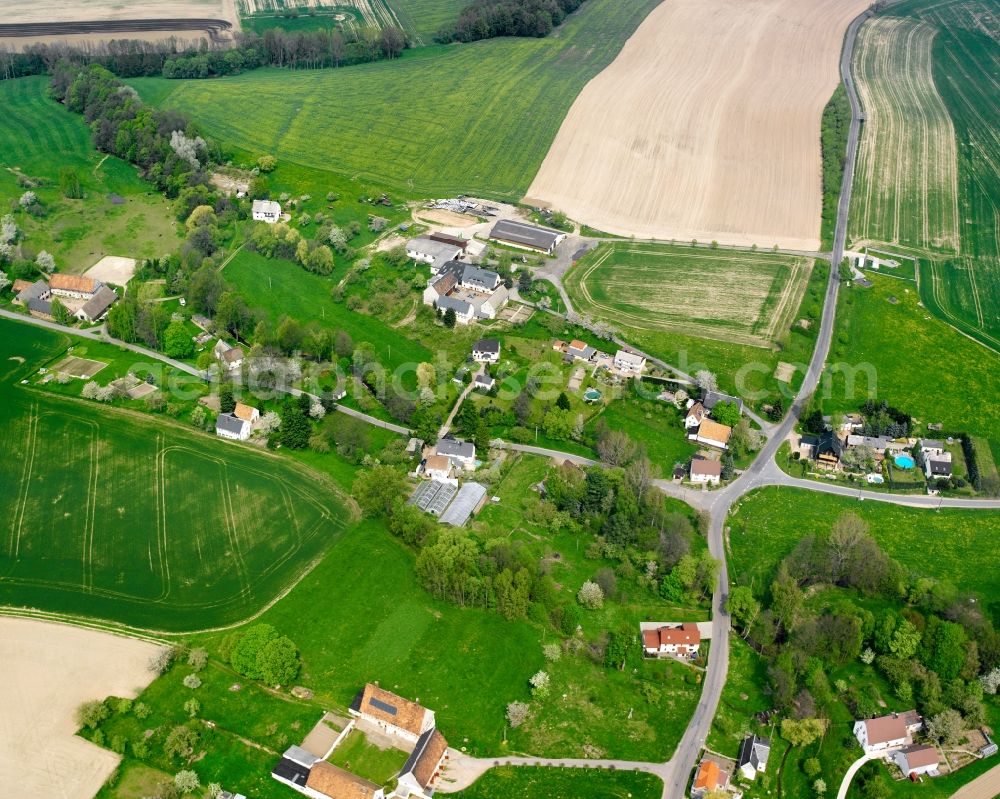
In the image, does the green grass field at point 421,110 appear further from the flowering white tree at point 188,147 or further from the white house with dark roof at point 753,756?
the white house with dark roof at point 753,756

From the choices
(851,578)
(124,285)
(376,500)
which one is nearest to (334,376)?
(376,500)

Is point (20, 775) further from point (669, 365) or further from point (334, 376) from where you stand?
point (669, 365)

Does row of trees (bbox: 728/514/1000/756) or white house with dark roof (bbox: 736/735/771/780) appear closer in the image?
white house with dark roof (bbox: 736/735/771/780)

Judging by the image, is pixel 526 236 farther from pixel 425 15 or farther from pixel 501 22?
pixel 425 15

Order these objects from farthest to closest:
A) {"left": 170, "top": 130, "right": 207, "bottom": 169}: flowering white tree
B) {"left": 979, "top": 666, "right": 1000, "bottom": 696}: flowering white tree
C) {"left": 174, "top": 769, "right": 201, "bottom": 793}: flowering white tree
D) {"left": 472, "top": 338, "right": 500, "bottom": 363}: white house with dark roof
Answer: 1. {"left": 170, "top": 130, "right": 207, "bottom": 169}: flowering white tree
2. {"left": 472, "top": 338, "right": 500, "bottom": 363}: white house with dark roof
3. {"left": 979, "top": 666, "right": 1000, "bottom": 696}: flowering white tree
4. {"left": 174, "top": 769, "right": 201, "bottom": 793}: flowering white tree

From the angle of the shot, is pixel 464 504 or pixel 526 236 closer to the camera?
pixel 464 504

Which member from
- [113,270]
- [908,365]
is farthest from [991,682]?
[113,270]

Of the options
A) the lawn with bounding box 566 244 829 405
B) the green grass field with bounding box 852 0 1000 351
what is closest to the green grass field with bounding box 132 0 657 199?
the lawn with bounding box 566 244 829 405

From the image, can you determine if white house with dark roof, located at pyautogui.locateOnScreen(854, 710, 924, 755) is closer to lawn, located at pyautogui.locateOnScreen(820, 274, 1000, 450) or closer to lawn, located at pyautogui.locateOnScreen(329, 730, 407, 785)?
lawn, located at pyautogui.locateOnScreen(329, 730, 407, 785)
